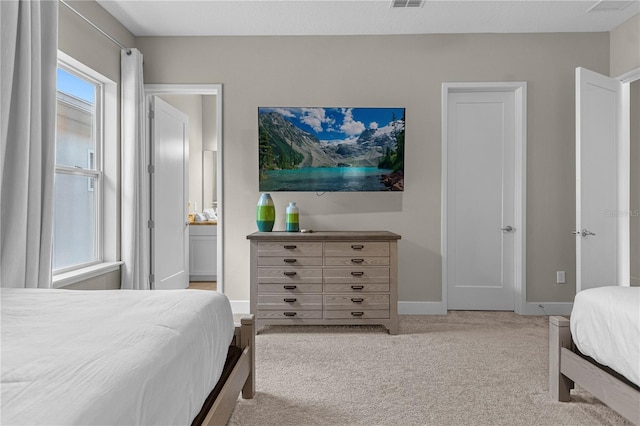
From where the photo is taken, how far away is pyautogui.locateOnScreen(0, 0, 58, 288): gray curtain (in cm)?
231

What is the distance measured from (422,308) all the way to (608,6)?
10.2ft

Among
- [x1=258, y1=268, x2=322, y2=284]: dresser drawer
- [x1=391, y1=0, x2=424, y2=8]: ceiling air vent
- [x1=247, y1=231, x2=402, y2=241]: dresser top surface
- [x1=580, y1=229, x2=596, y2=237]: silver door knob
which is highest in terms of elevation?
[x1=391, y1=0, x2=424, y2=8]: ceiling air vent

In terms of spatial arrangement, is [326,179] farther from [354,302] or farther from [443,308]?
[443,308]

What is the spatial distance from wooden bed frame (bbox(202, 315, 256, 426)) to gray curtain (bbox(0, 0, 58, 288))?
1.37 m

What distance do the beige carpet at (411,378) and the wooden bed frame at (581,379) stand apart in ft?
0.40

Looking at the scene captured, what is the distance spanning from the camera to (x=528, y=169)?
4055mm

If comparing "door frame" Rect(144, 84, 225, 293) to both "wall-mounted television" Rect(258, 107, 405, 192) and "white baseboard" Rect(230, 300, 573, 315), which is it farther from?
"white baseboard" Rect(230, 300, 573, 315)

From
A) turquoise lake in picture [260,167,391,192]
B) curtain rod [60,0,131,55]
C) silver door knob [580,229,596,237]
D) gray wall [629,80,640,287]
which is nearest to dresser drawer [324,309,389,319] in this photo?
turquoise lake in picture [260,167,391,192]

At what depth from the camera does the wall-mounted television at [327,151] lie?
4008 mm

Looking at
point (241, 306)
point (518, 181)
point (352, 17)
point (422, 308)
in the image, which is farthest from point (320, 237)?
point (518, 181)

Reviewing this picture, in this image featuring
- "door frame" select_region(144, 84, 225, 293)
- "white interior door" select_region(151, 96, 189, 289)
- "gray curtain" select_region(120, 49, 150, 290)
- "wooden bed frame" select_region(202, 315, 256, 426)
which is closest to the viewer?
"wooden bed frame" select_region(202, 315, 256, 426)

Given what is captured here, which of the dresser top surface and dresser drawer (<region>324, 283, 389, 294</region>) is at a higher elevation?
the dresser top surface

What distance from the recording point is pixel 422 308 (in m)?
4.08

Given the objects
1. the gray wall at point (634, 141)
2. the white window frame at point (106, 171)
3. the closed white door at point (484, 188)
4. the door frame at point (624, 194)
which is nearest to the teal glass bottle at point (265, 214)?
the white window frame at point (106, 171)
